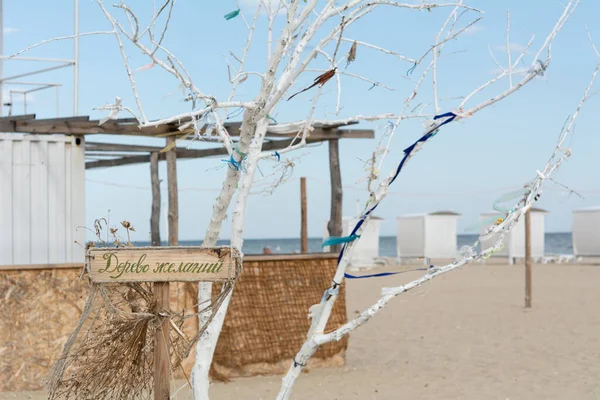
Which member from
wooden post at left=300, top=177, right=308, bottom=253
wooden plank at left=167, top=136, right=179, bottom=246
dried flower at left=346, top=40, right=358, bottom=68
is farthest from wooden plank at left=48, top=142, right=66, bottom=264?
dried flower at left=346, top=40, right=358, bottom=68

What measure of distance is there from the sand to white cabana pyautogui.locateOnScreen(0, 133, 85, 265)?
4.52ft

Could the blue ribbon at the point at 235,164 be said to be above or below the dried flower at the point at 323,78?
below

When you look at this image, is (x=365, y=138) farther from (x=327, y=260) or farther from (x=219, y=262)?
(x=219, y=262)

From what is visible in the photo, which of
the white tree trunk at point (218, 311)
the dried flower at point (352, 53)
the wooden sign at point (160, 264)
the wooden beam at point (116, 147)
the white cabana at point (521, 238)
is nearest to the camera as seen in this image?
the wooden sign at point (160, 264)

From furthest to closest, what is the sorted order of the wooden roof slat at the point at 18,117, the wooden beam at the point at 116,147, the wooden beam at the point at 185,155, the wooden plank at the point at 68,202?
the wooden beam at the point at 116,147 → the wooden beam at the point at 185,155 → the wooden plank at the point at 68,202 → the wooden roof slat at the point at 18,117

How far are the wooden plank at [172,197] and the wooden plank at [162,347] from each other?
4.72 m

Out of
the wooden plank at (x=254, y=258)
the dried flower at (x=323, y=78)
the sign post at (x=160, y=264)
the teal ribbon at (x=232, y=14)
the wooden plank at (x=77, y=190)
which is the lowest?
the wooden plank at (x=254, y=258)

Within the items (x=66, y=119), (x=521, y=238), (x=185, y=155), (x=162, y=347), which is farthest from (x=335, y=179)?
(x=521, y=238)

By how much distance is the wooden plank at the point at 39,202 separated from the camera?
7.25 meters

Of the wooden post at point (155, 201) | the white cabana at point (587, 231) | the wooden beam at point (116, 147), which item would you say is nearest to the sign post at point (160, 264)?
the wooden beam at point (116, 147)

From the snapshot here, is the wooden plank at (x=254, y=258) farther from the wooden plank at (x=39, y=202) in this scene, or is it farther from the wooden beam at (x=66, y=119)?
the wooden beam at (x=66, y=119)

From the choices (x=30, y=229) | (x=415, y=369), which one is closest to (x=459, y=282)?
(x=415, y=369)

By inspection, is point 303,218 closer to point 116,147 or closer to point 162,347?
point 116,147

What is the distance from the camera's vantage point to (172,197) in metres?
8.44
